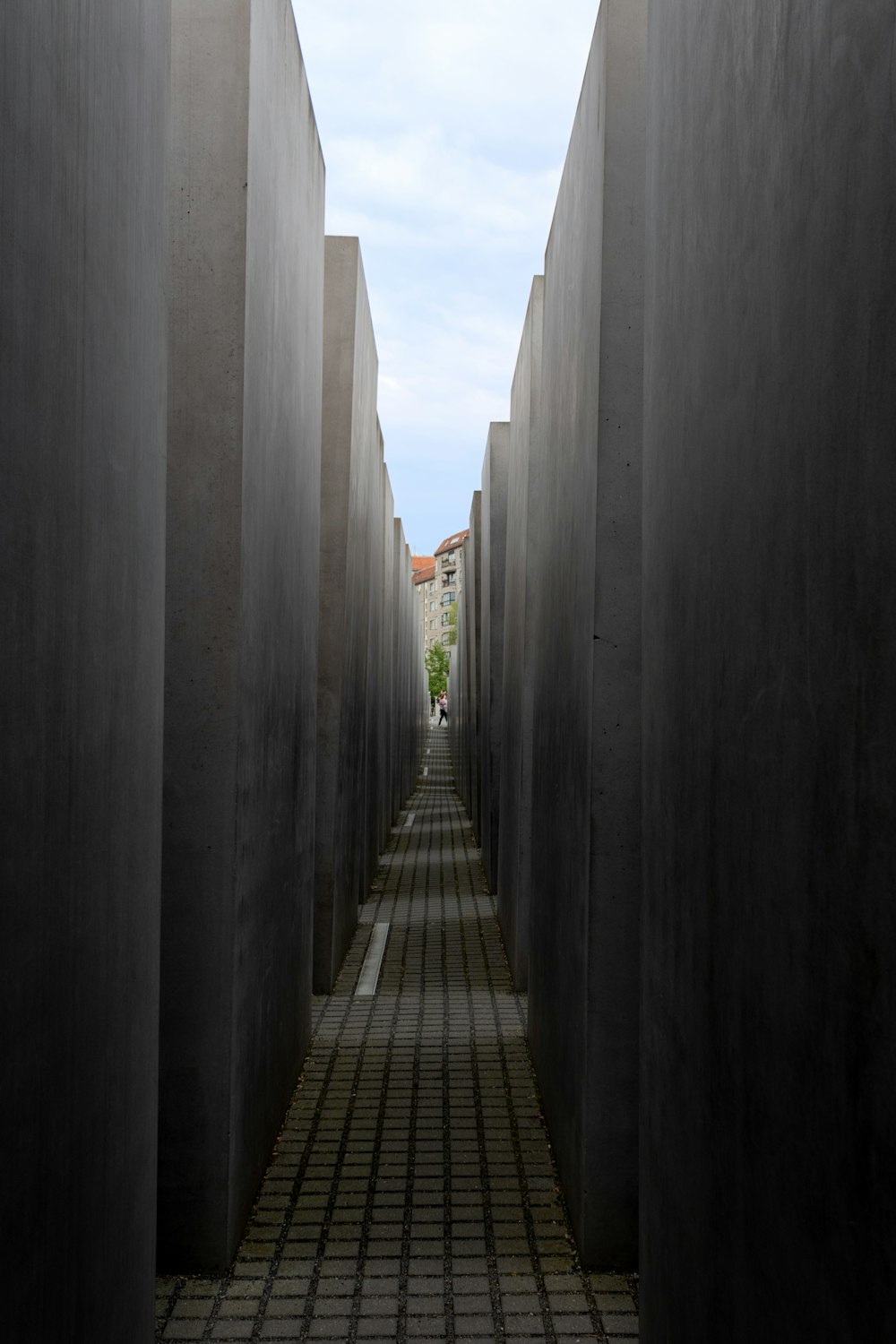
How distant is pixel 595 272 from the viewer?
4938 millimetres

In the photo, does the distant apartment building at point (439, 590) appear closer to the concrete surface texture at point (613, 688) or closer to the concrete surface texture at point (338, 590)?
the concrete surface texture at point (338, 590)

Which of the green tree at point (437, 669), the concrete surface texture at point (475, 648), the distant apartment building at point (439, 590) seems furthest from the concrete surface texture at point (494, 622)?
the distant apartment building at point (439, 590)

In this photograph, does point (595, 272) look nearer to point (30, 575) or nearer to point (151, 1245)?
point (30, 575)

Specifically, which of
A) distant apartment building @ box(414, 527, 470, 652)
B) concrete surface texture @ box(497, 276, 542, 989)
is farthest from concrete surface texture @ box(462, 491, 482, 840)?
distant apartment building @ box(414, 527, 470, 652)

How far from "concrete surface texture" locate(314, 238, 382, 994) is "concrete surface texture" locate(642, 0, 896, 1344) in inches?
227

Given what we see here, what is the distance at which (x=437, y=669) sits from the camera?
10038cm

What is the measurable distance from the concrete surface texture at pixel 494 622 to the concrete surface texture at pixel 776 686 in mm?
10513

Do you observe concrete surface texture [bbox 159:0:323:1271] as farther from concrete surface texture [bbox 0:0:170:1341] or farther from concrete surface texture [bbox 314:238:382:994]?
concrete surface texture [bbox 314:238:382:994]

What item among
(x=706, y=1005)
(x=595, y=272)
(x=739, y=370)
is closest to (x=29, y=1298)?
(x=706, y=1005)

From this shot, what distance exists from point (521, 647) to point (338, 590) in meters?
1.51

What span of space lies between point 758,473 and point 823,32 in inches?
30.4

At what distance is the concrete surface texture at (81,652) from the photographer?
2240 millimetres

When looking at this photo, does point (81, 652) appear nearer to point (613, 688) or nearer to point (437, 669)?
point (613, 688)

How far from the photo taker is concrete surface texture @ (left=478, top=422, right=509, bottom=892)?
46.0 ft
